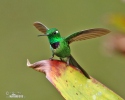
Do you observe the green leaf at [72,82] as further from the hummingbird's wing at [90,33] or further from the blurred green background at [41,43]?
the blurred green background at [41,43]

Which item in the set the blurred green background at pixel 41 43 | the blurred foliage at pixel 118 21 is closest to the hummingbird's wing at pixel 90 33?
the blurred foliage at pixel 118 21

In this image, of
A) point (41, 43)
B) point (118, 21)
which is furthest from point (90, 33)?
point (41, 43)

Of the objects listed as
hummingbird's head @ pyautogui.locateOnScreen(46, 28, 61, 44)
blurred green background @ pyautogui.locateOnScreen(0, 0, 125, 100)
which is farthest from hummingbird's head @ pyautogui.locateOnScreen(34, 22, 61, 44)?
blurred green background @ pyautogui.locateOnScreen(0, 0, 125, 100)

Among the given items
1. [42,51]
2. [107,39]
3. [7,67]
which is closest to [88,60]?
[42,51]

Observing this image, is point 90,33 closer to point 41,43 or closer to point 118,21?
point 118,21

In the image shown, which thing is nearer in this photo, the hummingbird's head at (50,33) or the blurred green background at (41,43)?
the hummingbird's head at (50,33)

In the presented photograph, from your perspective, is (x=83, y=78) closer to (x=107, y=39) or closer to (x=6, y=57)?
(x=107, y=39)
